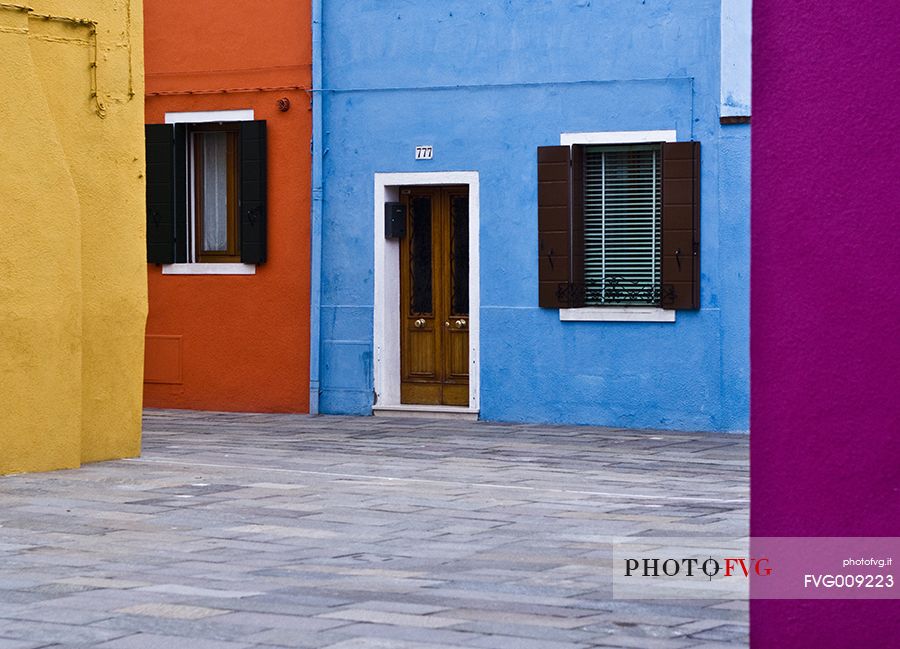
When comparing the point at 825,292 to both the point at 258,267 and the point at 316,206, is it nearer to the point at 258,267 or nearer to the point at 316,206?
the point at 316,206

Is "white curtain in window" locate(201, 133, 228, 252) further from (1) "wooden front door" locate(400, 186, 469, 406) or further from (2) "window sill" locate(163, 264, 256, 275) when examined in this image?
(1) "wooden front door" locate(400, 186, 469, 406)

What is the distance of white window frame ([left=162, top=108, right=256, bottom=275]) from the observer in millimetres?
18391

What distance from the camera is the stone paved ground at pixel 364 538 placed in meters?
6.72

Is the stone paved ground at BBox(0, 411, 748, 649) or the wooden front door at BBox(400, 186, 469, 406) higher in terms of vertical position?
the wooden front door at BBox(400, 186, 469, 406)

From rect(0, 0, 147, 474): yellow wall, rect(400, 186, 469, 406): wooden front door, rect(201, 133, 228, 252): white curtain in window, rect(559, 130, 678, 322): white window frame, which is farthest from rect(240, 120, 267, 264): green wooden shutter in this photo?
rect(0, 0, 147, 474): yellow wall

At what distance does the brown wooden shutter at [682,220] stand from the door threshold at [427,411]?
2423 millimetres

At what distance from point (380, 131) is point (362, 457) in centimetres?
483

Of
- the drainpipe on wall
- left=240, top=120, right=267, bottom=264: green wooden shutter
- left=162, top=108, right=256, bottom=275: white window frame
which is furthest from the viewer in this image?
left=162, top=108, right=256, bottom=275: white window frame

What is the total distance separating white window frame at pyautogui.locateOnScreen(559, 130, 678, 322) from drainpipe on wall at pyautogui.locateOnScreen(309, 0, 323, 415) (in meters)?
2.63

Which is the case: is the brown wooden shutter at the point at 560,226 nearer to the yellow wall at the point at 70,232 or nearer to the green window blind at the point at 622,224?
the green window blind at the point at 622,224

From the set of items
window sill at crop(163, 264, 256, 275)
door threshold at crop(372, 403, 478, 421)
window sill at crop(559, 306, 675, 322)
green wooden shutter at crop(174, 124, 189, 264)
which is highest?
green wooden shutter at crop(174, 124, 189, 264)

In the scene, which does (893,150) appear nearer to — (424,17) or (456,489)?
(456,489)

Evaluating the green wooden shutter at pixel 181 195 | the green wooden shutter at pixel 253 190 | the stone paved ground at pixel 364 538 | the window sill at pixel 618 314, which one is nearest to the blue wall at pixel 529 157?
the window sill at pixel 618 314

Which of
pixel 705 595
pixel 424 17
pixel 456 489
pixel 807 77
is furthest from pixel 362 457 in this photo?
pixel 807 77
